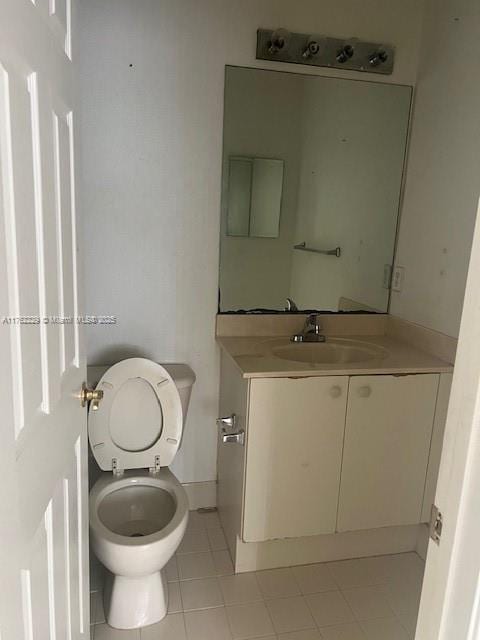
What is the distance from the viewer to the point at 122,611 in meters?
1.59

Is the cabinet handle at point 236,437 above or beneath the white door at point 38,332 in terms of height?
beneath

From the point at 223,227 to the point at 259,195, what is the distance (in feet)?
0.70

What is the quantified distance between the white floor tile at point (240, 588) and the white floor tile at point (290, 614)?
71mm

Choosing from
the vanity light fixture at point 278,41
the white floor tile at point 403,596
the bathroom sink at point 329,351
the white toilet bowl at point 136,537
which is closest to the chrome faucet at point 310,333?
the bathroom sink at point 329,351

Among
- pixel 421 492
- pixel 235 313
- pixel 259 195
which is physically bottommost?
pixel 421 492

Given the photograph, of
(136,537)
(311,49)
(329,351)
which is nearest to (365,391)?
(329,351)

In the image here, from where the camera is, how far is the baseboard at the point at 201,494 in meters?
2.25

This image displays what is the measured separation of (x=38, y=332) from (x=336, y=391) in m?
1.18

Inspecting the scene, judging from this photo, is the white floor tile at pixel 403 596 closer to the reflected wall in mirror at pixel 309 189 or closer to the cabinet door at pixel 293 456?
the cabinet door at pixel 293 456

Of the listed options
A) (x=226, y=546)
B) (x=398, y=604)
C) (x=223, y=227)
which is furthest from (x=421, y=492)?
(x=223, y=227)

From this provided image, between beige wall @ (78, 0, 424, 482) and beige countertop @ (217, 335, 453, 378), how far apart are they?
0.27 metres

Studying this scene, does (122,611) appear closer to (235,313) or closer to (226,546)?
(226,546)

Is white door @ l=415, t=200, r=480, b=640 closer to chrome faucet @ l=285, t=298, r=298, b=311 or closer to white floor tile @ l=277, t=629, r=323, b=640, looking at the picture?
white floor tile @ l=277, t=629, r=323, b=640

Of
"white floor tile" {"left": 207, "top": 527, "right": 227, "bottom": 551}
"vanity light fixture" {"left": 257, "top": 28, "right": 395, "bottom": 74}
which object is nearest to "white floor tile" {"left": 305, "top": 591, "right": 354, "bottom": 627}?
"white floor tile" {"left": 207, "top": 527, "right": 227, "bottom": 551}
